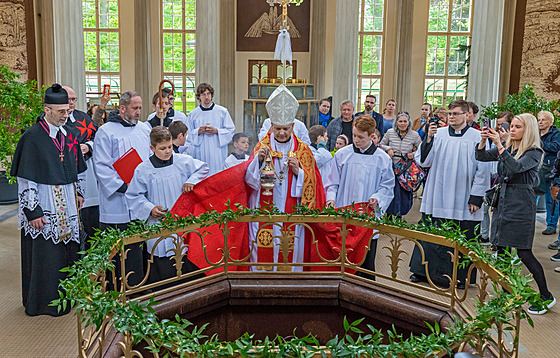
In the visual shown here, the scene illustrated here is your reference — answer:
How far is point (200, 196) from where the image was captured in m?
4.93

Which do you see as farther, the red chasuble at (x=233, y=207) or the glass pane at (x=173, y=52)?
the glass pane at (x=173, y=52)

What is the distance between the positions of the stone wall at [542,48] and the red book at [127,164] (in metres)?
8.02

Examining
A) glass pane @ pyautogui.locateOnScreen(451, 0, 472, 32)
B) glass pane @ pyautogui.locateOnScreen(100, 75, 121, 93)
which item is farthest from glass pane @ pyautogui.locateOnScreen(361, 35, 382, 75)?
glass pane @ pyautogui.locateOnScreen(100, 75, 121, 93)

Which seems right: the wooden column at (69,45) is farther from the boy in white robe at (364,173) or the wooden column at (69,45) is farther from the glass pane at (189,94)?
the glass pane at (189,94)

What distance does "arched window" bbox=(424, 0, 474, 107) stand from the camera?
1839cm

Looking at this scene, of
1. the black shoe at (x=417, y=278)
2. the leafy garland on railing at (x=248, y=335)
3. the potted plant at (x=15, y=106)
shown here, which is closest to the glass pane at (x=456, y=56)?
the black shoe at (x=417, y=278)

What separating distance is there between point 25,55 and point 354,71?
23.4ft

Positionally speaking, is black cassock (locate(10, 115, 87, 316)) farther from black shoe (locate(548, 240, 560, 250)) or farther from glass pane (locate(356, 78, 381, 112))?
glass pane (locate(356, 78, 381, 112))

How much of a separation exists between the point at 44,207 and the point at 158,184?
3.33 ft

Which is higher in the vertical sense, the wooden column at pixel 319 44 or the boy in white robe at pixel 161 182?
the wooden column at pixel 319 44

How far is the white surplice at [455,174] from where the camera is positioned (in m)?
5.74

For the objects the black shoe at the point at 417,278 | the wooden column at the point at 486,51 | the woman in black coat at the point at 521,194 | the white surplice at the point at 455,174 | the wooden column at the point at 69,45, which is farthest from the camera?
the wooden column at the point at 486,51

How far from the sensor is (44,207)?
16.5 feet

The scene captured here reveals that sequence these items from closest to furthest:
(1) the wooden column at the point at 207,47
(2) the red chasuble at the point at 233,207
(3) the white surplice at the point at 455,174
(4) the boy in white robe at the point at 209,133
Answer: (2) the red chasuble at the point at 233,207, (3) the white surplice at the point at 455,174, (4) the boy in white robe at the point at 209,133, (1) the wooden column at the point at 207,47
